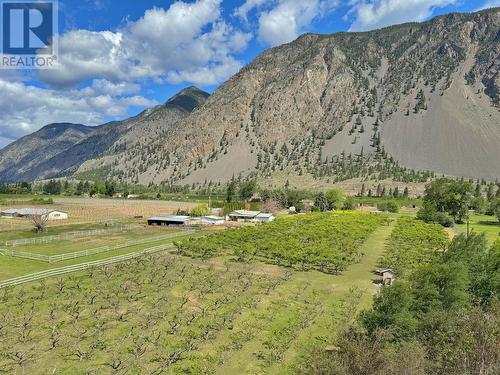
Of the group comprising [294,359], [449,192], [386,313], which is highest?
[449,192]

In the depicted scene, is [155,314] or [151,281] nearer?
[155,314]

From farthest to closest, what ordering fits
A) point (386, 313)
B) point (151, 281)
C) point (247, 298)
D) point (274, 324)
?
point (151, 281), point (247, 298), point (274, 324), point (386, 313)

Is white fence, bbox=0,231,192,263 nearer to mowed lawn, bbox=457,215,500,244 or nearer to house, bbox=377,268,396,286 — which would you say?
house, bbox=377,268,396,286

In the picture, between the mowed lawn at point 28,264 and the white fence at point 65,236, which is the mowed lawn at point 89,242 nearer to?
the white fence at point 65,236

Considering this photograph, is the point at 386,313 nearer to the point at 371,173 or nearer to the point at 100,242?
the point at 100,242

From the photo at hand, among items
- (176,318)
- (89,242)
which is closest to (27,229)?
(89,242)

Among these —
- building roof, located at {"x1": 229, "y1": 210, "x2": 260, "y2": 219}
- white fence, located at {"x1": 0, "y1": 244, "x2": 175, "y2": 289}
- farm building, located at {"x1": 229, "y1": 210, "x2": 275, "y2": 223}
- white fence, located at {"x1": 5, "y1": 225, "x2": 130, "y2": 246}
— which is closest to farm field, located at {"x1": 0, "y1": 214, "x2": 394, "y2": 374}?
white fence, located at {"x1": 0, "y1": 244, "x2": 175, "y2": 289}

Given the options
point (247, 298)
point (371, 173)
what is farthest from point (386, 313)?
point (371, 173)
